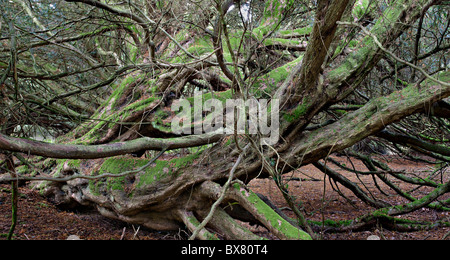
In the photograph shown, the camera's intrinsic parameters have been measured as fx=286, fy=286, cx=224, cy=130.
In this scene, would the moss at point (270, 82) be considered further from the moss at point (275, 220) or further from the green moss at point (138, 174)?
the moss at point (275, 220)

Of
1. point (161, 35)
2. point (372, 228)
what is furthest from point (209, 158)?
point (161, 35)

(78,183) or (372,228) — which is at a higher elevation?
(78,183)

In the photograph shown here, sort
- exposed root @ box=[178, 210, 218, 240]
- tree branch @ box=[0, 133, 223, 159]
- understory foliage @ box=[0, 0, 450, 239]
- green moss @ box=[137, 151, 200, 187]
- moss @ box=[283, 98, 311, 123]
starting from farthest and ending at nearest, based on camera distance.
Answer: green moss @ box=[137, 151, 200, 187] → moss @ box=[283, 98, 311, 123] → exposed root @ box=[178, 210, 218, 240] → understory foliage @ box=[0, 0, 450, 239] → tree branch @ box=[0, 133, 223, 159]

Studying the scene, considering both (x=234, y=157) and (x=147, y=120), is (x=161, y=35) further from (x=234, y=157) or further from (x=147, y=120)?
(x=234, y=157)

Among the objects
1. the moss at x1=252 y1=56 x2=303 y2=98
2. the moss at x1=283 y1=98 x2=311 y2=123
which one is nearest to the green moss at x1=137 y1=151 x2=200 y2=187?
the moss at x1=283 y1=98 x2=311 y2=123

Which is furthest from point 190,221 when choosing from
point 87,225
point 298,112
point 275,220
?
point 298,112

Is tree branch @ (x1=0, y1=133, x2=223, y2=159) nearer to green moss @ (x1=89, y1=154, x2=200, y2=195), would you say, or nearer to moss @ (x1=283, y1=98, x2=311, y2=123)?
green moss @ (x1=89, y1=154, x2=200, y2=195)

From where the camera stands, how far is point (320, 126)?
3.90 m

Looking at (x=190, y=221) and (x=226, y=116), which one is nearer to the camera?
(x=190, y=221)

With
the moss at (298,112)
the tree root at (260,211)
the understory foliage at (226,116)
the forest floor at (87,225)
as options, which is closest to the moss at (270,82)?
the understory foliage at (226,116)

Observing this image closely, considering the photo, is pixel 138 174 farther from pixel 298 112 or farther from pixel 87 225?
pixel 298 112
